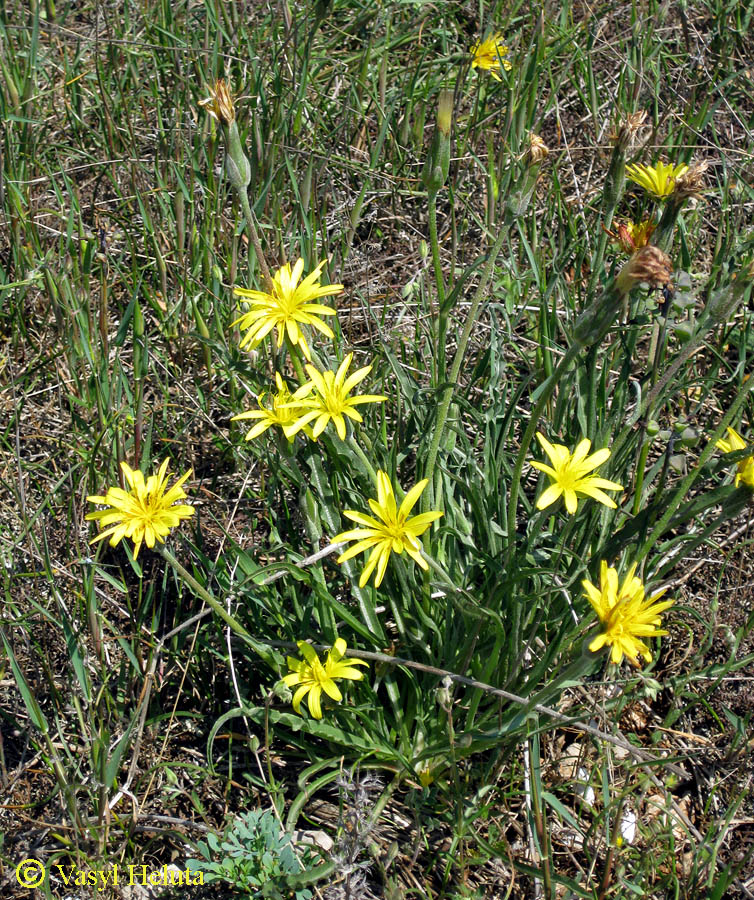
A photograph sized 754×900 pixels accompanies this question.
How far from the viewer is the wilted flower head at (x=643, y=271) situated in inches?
65.5

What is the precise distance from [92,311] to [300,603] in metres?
1.65

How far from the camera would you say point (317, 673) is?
7.00 ft

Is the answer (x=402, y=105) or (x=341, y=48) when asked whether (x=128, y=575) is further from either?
(x=341, y=48)

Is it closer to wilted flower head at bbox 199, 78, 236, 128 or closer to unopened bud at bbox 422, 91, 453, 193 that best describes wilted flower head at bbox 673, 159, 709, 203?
unopened bud at bbox 422, 91, 453, 193

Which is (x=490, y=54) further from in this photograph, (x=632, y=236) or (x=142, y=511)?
(x=142, y=511)

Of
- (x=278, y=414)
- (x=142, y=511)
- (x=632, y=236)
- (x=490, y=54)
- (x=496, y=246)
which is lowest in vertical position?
(x=142, y=511)

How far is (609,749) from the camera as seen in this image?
2361 millimetres

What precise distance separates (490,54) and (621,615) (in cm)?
310

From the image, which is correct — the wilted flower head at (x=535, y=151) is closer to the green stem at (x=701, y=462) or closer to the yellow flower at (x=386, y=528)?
the green stem at (x=701, y=462)

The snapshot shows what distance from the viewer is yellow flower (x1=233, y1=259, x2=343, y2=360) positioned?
2.03 meters

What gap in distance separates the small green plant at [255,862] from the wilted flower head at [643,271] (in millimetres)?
1554

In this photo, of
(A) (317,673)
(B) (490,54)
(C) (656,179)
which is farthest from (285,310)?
(B) (490,54)

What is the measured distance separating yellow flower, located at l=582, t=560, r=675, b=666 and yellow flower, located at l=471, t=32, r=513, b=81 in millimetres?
2806

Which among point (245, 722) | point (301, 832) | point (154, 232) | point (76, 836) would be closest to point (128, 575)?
point (245, 722)
